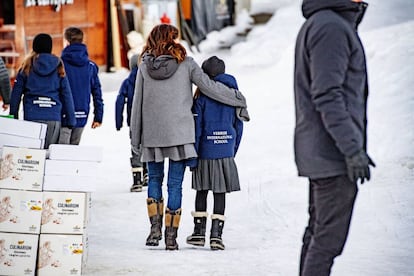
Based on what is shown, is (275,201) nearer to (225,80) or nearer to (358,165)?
(225,80)

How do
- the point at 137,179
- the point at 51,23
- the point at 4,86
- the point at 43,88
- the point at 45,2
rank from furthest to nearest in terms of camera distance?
the point at 51,23 → the point at 45,2 → the point at 137,179 → the point at 4,86 → the point at 43,88

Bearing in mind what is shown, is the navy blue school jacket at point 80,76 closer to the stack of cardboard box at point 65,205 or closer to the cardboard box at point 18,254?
the stack of cardboard box at point 65,205

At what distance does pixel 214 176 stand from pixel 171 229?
491 mm

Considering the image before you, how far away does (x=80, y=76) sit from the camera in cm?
932

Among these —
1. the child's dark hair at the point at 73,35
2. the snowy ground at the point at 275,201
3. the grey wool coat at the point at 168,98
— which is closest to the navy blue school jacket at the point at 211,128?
the grey wool coat at the point at 168,98

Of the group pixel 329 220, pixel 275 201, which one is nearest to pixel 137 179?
pixel 275 201

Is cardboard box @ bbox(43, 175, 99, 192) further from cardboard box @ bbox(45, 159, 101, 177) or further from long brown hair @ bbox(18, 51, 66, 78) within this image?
long brown hair @ bbox(18, 51, 66, 78)

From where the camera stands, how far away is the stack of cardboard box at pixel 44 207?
6.52 meters

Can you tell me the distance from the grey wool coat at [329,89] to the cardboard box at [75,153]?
1754 mm

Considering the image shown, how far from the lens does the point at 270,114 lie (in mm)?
15414

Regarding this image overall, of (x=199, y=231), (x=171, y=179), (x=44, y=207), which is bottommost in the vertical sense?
(x=199, y=231)

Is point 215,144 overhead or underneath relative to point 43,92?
underneath

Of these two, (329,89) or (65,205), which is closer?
(329,89)

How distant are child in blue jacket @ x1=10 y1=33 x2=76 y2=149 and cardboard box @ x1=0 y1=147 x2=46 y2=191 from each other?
1.81m
